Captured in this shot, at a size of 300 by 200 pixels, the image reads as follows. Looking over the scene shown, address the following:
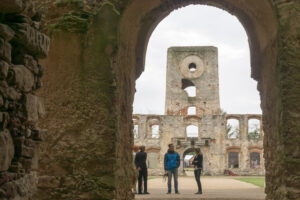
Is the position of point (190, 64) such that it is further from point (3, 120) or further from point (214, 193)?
point (3, 120)

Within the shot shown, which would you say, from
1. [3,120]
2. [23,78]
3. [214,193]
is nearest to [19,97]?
[23,78]

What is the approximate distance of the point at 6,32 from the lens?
2381 mm

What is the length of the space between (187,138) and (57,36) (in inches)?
906

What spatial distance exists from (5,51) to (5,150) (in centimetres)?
71

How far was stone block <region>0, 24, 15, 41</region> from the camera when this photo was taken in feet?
7.72

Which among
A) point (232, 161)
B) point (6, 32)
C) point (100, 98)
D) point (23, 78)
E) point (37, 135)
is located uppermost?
point (6, 32)

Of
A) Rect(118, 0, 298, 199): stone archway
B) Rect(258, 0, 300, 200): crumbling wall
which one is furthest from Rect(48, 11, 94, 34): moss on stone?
Rect(258, 0, 300, 200): crumbling wall

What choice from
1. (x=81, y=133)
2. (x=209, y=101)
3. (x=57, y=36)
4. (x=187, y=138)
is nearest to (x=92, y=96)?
(x=81, y=133)

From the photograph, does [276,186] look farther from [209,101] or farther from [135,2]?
[209,101]

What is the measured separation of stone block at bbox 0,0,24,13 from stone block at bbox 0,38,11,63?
0.26 meters

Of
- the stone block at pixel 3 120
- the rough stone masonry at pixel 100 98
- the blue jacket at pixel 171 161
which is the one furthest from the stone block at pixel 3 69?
the blue jacket at pixel 171 161

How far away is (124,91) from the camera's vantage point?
5477 mm

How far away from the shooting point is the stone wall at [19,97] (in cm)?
239

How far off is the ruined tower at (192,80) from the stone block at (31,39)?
26.3m
